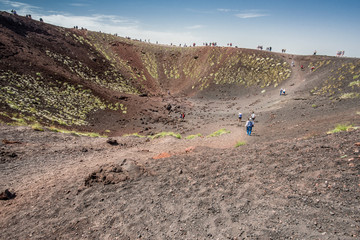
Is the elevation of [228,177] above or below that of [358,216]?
below

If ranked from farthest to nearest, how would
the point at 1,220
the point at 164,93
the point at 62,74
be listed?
1. the point at 164,93
2. the point at 62,74
3. the point at 1,220

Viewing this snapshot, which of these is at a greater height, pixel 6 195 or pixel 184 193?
pixel 184 193

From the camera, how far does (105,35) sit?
64125 mm

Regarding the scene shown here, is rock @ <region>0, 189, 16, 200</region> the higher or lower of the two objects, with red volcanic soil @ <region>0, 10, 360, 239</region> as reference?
lower

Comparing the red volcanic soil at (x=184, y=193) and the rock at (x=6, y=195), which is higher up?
the red volcanic soil at (x=184, y=193)

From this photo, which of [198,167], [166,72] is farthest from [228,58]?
[198,167]

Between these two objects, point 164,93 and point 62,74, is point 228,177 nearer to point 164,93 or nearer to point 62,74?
point 62,74

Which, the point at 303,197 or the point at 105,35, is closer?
the point at 303,197

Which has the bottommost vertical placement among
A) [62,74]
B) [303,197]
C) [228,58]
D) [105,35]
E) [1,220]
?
[1,220]

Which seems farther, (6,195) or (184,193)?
(6,195)

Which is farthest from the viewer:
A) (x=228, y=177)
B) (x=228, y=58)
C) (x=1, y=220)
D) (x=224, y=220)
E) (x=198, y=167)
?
(x=228, y=58)

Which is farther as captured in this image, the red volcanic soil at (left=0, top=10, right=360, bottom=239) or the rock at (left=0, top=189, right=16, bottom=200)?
the rock at (left=0, top=189, right=16, bottom=200)

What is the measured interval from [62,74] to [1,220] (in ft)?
106

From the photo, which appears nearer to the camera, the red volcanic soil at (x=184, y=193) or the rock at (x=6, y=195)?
the red volcanic soil at (x=184, y=193)
